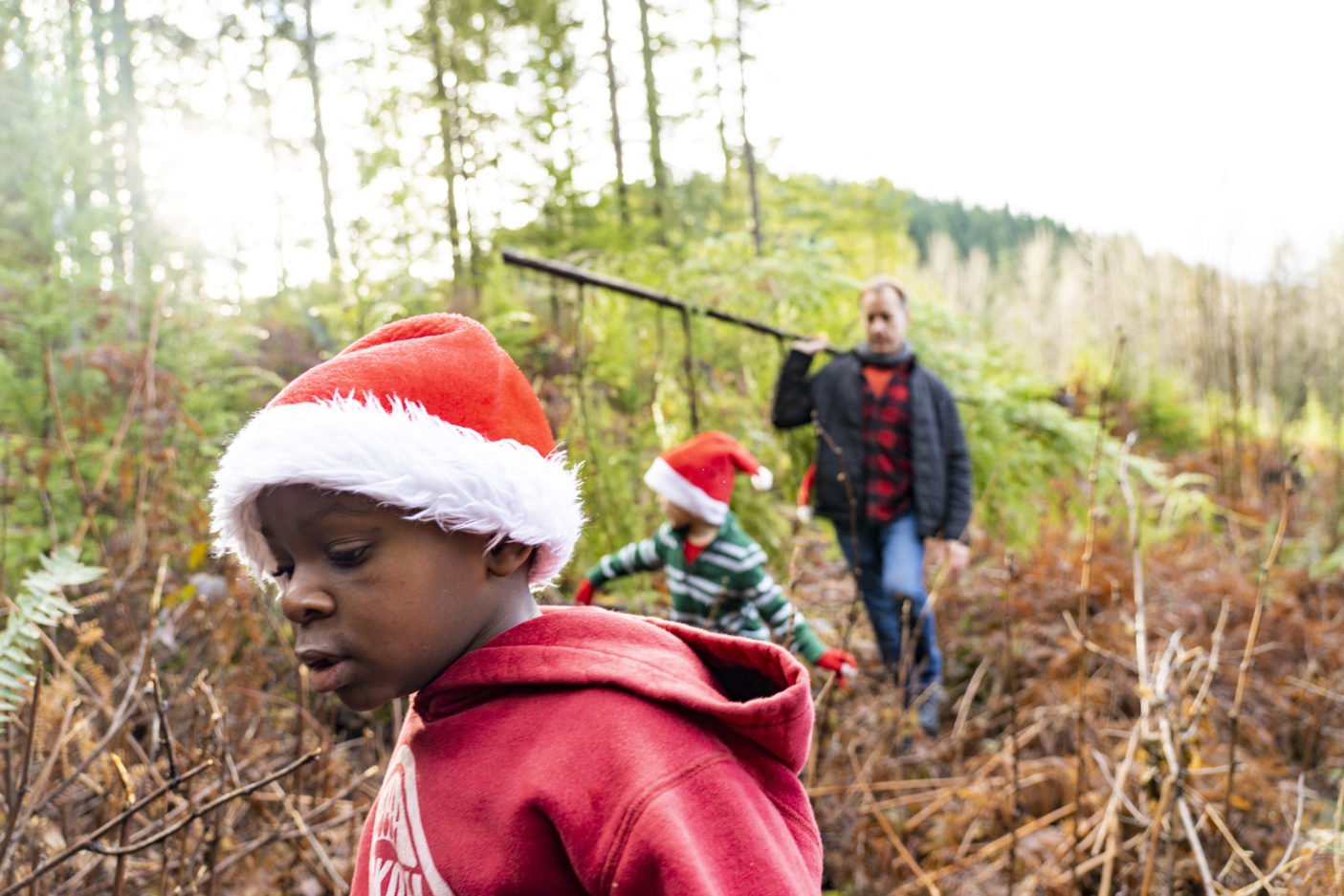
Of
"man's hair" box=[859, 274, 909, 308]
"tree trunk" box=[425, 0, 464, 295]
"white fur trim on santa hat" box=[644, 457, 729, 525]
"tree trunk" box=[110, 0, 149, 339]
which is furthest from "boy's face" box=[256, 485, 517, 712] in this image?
"tree trunk" box=[425, 0, 464, 295]

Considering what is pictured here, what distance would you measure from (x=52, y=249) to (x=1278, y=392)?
11947 mm

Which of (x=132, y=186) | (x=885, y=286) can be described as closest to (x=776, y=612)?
(x=885, y=286)

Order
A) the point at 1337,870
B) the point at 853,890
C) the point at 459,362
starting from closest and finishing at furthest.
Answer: the point at 459,362 → the point at 1337,870 → the point at 853,890

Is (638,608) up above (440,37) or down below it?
below

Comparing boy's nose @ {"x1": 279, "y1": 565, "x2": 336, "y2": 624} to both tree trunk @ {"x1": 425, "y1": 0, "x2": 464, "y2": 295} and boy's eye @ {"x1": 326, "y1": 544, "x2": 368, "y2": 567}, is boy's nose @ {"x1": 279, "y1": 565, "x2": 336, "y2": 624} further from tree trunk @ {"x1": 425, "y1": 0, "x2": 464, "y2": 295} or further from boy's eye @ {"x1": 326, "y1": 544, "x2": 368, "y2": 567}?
tree trunk @ {"x1": 425, "y1": 0, "x2": 464, "y2": 295}

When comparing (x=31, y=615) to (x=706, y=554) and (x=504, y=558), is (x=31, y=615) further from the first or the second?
(x=706, y=554)

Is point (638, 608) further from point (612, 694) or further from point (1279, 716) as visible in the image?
point (1279, 716)

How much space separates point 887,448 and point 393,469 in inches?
142

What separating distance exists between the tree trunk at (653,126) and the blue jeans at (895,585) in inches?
206

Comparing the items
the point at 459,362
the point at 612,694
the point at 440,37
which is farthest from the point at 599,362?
the point at 440,37

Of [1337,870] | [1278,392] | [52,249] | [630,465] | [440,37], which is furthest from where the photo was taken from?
[440,37]

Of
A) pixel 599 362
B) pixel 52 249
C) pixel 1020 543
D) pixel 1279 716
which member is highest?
pixel 52 249

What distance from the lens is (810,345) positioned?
448 centimetres

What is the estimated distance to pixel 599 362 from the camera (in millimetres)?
3949
